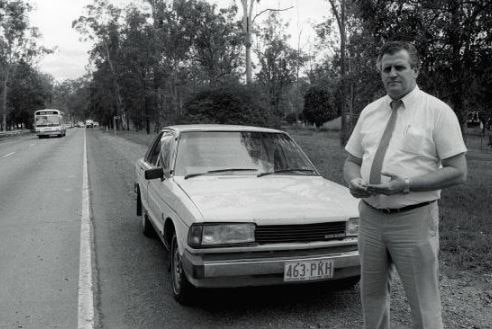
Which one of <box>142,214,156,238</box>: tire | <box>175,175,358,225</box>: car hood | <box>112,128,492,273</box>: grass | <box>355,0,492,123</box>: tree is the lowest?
<box>112,128,492,273</box>: grass

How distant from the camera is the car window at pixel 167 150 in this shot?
5.34m

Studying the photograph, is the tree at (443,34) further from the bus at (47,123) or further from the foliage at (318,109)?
the foliage at (318,109)

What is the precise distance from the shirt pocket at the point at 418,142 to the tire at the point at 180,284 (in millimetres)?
2234

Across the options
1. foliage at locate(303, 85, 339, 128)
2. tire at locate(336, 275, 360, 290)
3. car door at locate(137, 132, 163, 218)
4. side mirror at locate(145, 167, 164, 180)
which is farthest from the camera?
foliage at locate(303, 85, 339, 128)

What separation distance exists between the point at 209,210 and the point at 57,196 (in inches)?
296

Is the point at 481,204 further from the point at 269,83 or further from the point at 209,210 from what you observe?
the point at 269,83

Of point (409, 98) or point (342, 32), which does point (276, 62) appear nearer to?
point (342, 32)

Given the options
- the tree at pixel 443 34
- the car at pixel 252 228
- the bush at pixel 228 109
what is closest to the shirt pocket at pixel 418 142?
the car at pixel 252 228

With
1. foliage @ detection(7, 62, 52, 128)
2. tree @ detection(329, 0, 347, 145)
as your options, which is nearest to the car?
tree @ detection(329, 0, 347, 145)

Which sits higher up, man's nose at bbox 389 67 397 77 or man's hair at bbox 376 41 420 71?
man's hair at bbox 376 41 420 71

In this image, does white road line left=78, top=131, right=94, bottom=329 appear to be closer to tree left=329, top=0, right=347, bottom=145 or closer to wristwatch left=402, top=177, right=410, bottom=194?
wristwatch left=402, top=177, right=410, bottom=194

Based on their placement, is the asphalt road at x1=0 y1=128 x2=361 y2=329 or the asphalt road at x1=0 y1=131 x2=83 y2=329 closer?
the asphalt road at x1=0 y1=128 x2=361 y2=329

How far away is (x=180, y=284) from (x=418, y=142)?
2.43 m

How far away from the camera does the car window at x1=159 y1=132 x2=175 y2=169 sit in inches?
210
